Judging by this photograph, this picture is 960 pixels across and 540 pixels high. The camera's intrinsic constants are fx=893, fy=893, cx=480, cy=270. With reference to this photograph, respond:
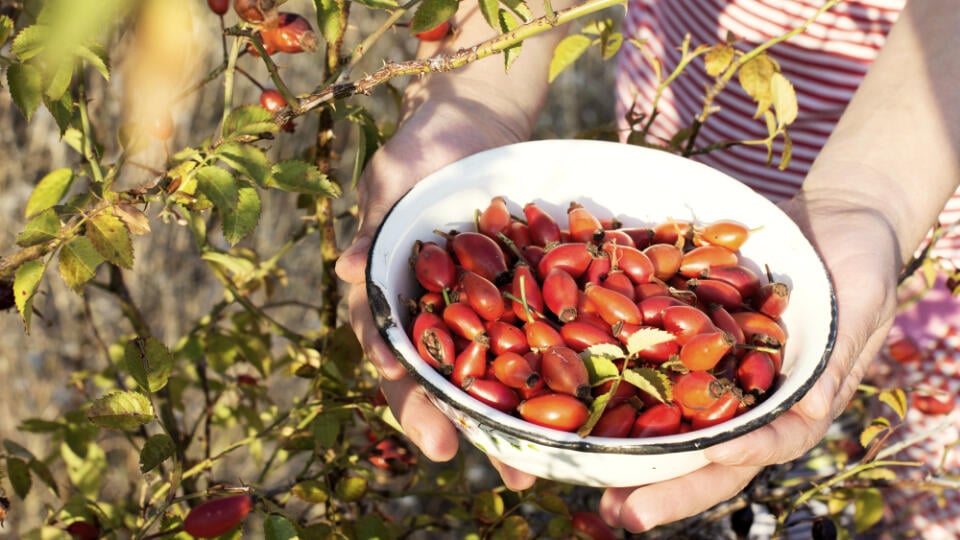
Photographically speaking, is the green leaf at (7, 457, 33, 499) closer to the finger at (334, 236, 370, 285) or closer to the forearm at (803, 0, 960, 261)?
the finger at (334, 236, 370, 285)

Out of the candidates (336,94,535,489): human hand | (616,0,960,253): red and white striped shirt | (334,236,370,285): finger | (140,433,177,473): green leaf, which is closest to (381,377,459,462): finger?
(336,94,535,489): human hand

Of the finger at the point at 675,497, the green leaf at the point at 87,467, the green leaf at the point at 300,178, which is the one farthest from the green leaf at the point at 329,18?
the green leaf at the point at 87,467

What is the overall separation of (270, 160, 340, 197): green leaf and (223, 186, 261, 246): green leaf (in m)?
0.03

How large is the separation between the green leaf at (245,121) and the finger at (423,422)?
343mm

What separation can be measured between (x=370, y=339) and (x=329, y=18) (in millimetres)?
340

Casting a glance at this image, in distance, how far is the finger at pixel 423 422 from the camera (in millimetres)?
929

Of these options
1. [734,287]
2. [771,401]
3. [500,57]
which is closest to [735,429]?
[771,401]

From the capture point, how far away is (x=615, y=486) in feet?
3.04

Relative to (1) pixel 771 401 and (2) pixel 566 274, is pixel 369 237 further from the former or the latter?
(1) pixel 771 401

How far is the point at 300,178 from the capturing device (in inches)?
32.0

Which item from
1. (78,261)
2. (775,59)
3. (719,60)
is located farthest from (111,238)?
(775,59)

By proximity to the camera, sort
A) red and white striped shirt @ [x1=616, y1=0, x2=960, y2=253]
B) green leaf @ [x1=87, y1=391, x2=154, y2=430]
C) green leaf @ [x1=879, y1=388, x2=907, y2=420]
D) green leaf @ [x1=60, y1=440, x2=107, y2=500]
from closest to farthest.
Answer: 1. green leaf @ [x1=87, y1=391, x2=154, y2=430]
2. green leaf @ [x1=879, y1=388, x2=907, y2=420]
3. green leaf @ [x1=60, y1=440, x2=107, y2=500]
4. red and white striped shirt @ [x1=616, y1=0, x2=960, y2=253]

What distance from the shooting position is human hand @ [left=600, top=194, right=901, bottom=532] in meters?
0.94

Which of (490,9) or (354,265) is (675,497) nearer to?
(354,265)
